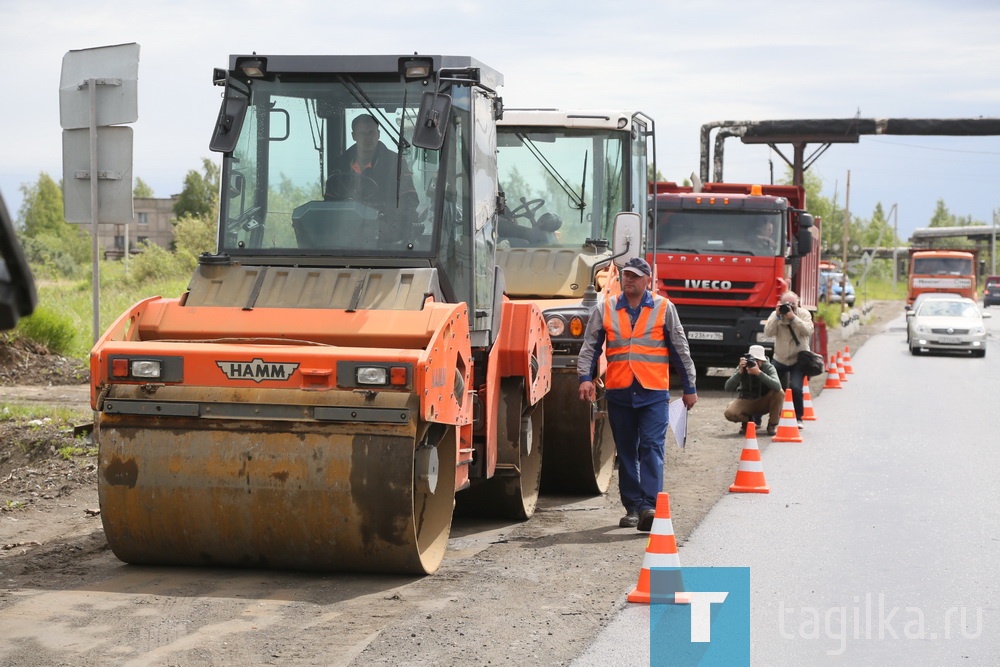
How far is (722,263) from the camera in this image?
2127cm

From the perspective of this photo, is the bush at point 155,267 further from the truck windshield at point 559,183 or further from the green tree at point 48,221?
the truck windshield at point 559,183

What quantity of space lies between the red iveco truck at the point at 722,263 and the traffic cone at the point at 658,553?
47.2ft

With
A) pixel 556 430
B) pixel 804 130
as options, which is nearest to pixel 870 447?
pixel 556 430

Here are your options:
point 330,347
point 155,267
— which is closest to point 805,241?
point 330,347

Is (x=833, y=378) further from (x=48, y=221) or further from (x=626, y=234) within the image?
(x=48, y=221)

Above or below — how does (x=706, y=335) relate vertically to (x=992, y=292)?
below

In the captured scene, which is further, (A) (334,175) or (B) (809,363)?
(B) (809,363)

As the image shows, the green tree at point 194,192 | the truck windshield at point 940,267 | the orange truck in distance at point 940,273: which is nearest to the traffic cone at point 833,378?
the orange truck in distance at point 940,273

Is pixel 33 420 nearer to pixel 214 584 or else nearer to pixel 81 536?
pixel 81 536

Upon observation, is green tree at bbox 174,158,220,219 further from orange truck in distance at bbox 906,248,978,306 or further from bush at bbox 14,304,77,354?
bush at bbox 14,304,77,354

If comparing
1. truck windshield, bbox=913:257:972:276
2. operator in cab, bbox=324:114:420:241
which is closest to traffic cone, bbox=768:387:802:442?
operator in cab, bbox=324:114:420:241

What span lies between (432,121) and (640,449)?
2.89m

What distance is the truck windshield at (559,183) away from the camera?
12.4 metres

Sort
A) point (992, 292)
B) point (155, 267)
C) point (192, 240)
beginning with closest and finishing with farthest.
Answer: point (155, 267) < point (192, 240) < point (992, 292)
